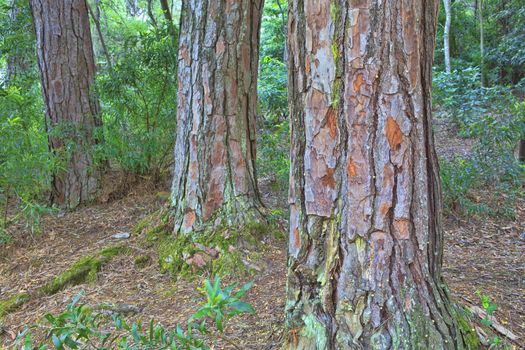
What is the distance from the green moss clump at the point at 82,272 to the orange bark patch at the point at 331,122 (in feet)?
7.78

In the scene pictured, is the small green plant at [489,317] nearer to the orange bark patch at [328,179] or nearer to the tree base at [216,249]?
the orange bark patch at [328,179]

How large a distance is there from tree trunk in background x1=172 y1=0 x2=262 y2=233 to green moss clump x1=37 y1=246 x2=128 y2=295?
64cm

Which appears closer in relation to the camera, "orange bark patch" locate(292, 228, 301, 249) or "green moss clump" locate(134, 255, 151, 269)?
"orange bark patch" locate(292, 228, 301, 249)

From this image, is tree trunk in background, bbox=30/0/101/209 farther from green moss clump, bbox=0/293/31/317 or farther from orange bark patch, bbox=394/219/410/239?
orange bark patch, bbox=394/219/410/239

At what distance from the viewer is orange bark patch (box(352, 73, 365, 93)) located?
174 centimetres

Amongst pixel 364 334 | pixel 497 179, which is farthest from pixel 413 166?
pixel 497 179

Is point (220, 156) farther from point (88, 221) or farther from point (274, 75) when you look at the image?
point (274, 75)

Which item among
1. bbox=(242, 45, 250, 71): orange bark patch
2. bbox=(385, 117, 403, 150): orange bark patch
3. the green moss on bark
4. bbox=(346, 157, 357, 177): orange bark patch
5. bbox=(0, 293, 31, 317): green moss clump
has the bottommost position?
bbox=(0, 293, 31, 317): green moss clump

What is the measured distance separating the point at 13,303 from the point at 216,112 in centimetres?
198

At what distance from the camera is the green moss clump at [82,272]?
11.0 feet

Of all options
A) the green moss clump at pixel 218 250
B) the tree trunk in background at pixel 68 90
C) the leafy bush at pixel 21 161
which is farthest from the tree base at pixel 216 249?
the tree trunk in background at pixel 68 90

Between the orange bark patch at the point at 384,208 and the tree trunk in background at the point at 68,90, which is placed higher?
the tree trunk in background at the point at 68,90

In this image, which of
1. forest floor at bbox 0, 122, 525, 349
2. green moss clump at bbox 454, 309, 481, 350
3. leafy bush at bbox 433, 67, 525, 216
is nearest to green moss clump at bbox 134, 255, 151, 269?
forest floor at bbox 0, 122, 525, 349

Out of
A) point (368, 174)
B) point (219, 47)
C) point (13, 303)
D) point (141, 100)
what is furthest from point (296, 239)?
point (141, 100)
